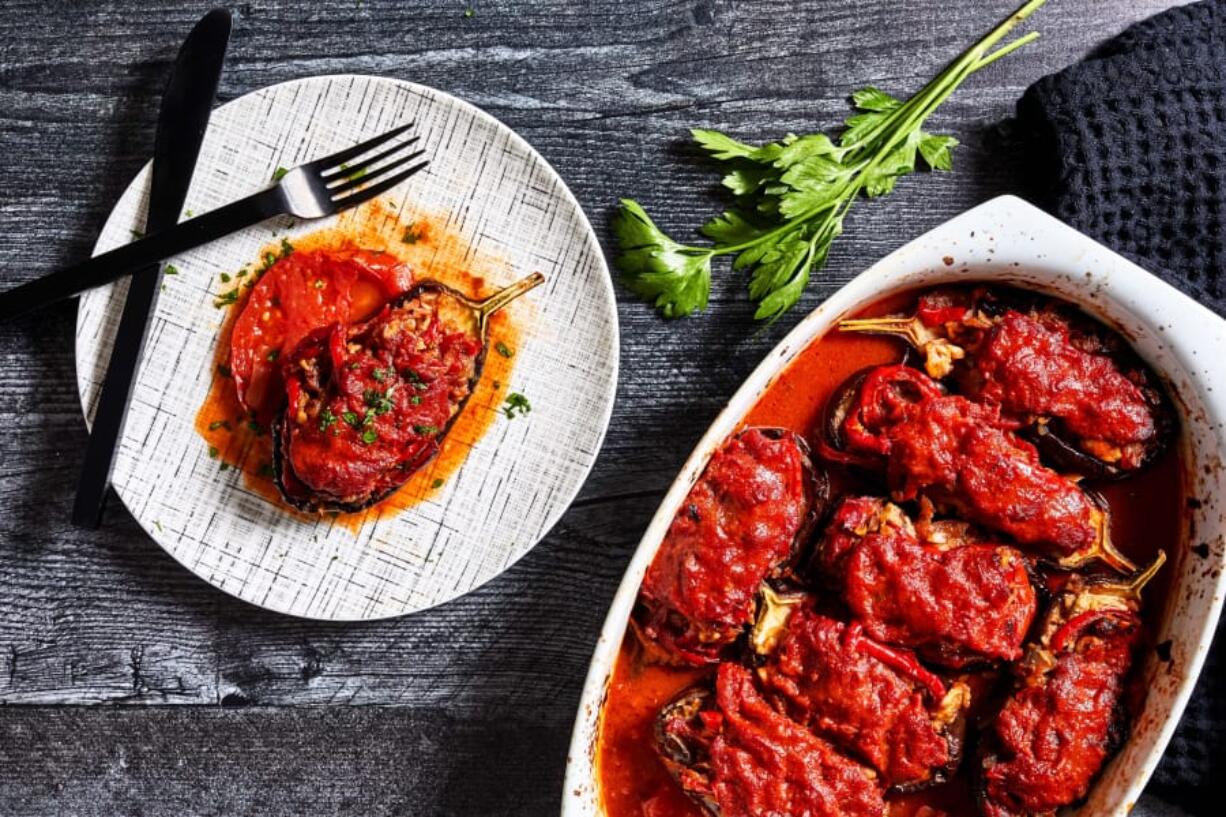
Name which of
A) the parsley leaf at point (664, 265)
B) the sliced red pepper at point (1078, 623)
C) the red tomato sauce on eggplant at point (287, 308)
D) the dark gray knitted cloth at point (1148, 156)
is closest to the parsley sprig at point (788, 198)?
the parsley leaf at point (664, 265)

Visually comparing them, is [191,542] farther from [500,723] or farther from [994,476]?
[994,476]

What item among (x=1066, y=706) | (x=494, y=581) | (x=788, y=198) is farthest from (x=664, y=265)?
(x=1066, y=706)

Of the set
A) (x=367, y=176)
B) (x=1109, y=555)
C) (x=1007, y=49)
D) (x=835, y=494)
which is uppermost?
(x=1007, y=49)

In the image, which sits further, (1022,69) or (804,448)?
(1022,69)

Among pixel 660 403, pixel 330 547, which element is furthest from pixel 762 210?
pixel 330 547

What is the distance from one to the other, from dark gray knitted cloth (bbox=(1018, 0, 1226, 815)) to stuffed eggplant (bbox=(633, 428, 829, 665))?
1234 mm

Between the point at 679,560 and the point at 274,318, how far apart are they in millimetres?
1431

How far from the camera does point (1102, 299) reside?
2.72m

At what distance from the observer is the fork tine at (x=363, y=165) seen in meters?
2.96

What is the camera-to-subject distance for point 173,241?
296 centimetres

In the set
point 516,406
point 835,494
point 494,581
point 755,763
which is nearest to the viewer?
point 755,763

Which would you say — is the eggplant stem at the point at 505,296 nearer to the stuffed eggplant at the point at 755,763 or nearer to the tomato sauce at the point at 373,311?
the tomato sauce at the point at 373,311

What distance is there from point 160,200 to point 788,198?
191 centimetres

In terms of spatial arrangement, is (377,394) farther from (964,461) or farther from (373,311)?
(964,461)
